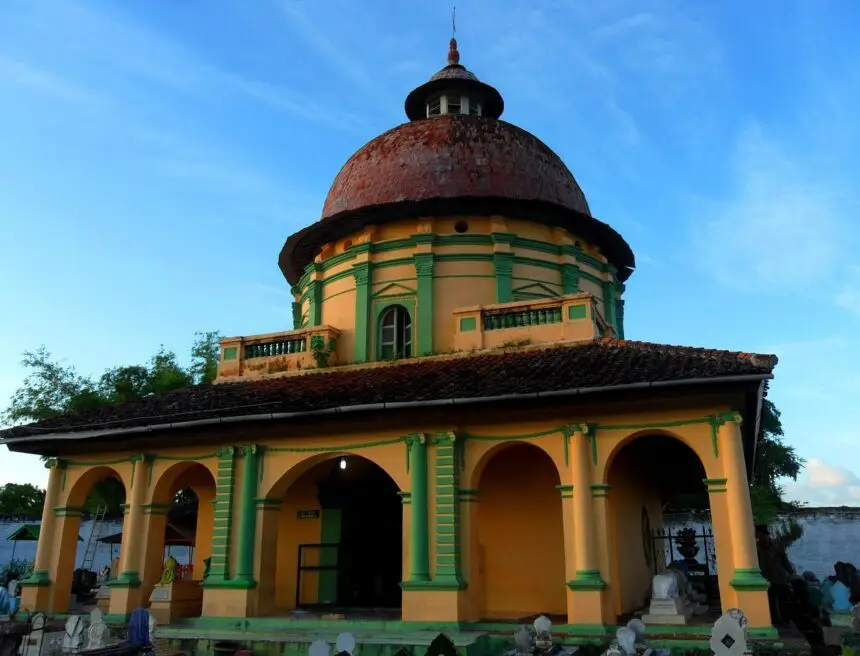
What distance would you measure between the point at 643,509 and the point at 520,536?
135 inches

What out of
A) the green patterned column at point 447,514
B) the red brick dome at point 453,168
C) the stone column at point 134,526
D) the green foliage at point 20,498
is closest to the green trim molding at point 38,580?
the stone column at point 134,526

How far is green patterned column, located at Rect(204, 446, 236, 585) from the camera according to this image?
12641 mm

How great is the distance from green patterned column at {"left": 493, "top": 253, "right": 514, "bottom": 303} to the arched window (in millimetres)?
1988

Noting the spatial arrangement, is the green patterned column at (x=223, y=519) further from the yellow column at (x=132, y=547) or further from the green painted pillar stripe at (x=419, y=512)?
the green painted pillar stripe at (x=419, y=512)

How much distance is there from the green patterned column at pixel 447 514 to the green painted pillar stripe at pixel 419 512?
19 cm

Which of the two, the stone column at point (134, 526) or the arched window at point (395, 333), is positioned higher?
the arched window at point (395, 333)

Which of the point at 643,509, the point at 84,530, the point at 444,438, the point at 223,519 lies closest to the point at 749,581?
the point at 444,438

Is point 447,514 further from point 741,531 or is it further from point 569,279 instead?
point 569,279

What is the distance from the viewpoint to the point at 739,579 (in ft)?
32.9

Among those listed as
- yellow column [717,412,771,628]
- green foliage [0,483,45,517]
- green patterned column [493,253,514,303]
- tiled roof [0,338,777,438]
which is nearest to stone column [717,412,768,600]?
yellow column [717,412,771,628]

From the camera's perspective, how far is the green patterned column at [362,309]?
15.8m

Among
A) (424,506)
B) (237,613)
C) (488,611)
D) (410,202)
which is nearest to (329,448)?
(424,506)

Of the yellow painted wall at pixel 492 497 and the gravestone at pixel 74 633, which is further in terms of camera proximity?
the yellow painted wall at pixel 492 497

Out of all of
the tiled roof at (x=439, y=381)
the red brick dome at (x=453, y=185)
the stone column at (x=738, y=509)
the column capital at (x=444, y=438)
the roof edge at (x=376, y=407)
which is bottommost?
the stone column at (x=738, y=509)
